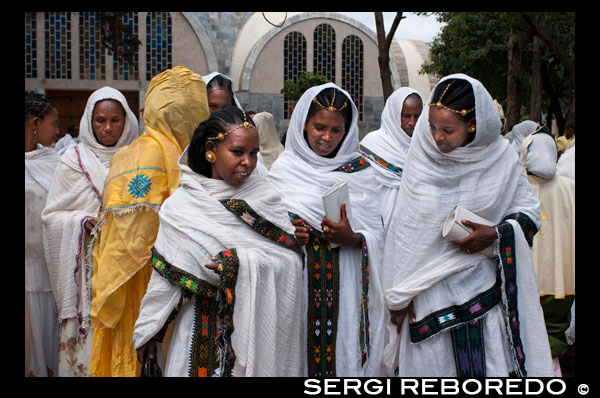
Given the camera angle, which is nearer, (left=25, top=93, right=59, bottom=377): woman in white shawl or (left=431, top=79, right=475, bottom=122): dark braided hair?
(left=431, top=79, right=475, bottom=122): dark braided hair

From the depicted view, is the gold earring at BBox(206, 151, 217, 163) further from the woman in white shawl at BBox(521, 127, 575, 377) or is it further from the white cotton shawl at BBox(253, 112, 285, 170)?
the woman in white shawl at BBox(521, 127, 575, 377)

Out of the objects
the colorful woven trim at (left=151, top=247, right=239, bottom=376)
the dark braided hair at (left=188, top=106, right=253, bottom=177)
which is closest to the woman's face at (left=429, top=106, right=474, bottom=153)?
the dark braided hair at (left=188, top=106, right=253, bottom=177)

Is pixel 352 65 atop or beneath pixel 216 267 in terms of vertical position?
atop

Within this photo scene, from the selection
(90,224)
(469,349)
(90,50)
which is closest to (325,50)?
(90,50)

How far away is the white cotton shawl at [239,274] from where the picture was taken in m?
3.00

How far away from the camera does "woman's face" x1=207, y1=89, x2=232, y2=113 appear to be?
5.02 meters

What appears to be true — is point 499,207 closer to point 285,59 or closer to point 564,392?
point 564,392

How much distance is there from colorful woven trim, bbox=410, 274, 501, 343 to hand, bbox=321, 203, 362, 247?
62cm

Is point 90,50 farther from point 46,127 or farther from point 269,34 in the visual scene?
point 46,127

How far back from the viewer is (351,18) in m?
25.2

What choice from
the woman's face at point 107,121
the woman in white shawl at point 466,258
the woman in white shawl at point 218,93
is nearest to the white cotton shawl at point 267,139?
the woman in white shawl at point 218,93

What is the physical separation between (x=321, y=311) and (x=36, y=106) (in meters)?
2.61

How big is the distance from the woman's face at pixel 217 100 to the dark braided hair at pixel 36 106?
1176mm

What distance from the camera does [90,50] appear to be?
72.6ft
